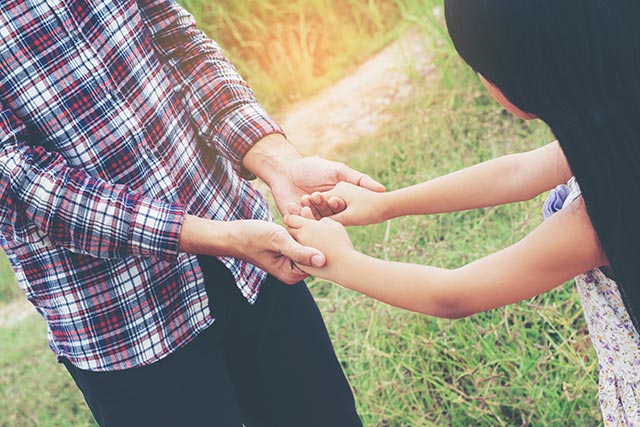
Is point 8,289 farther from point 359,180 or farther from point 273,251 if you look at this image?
point 273,251

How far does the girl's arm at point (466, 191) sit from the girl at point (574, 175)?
0.07 metres

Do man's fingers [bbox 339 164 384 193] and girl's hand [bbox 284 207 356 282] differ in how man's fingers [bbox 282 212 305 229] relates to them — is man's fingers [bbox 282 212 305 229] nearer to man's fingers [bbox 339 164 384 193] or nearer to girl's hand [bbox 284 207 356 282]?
girl's hand [bbox 284 207 356 282]

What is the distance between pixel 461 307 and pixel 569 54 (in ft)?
1.58

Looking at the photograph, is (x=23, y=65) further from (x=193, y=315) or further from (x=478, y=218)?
(x=478, y=218)

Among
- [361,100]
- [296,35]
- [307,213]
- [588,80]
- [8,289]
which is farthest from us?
[296,35]

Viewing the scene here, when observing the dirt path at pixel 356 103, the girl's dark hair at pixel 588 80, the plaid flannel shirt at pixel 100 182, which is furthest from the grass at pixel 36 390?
the girl's dark hair at pixel 588 80

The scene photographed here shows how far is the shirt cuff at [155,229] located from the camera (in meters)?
1.44

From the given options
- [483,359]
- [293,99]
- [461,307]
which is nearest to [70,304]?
[461,307]

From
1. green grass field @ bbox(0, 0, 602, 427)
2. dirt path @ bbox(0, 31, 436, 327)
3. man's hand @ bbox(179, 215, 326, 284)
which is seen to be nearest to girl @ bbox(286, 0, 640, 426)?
man's hand @ bbox(179, 215, 326, 284)

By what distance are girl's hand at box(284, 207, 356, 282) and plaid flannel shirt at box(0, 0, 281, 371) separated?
0.14m

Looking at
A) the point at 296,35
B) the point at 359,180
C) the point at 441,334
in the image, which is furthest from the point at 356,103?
the point at 359,180

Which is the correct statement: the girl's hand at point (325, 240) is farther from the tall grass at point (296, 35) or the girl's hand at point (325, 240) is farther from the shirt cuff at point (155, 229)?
the tall grass at point (296, 35)

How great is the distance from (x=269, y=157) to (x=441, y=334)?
1.07 m

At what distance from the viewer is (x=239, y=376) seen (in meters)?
1.66
